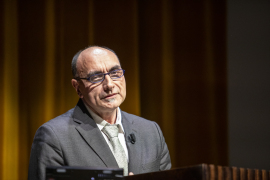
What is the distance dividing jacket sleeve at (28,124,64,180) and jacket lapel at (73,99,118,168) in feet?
0.50

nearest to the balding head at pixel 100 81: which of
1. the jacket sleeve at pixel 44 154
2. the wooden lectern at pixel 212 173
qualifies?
the jacket sleeve at pixel 44 154

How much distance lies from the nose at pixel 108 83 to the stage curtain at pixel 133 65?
0.97m

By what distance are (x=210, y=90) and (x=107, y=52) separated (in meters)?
1.43

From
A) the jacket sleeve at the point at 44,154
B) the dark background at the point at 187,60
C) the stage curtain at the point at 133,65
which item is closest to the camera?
the jacket sleeve at the point at 44,154

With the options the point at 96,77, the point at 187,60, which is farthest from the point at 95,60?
the point at 187,60

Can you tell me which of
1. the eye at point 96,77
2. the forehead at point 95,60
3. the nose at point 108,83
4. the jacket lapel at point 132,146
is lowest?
the jacket lapel at point 132,146

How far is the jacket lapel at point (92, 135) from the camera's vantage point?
174cm

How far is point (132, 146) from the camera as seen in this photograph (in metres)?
1.88

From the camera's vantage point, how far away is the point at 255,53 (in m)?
3.12

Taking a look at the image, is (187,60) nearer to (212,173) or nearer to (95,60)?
(95,60)

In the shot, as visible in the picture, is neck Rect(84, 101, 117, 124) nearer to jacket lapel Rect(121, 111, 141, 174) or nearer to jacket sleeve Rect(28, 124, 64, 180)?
jacket lapel Rect(121, 111, 141, 174)

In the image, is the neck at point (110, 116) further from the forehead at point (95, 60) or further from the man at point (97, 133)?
the forehead at point (95, 60)

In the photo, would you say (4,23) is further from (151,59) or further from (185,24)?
(185,24)

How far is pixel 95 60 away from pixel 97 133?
1.34ft
